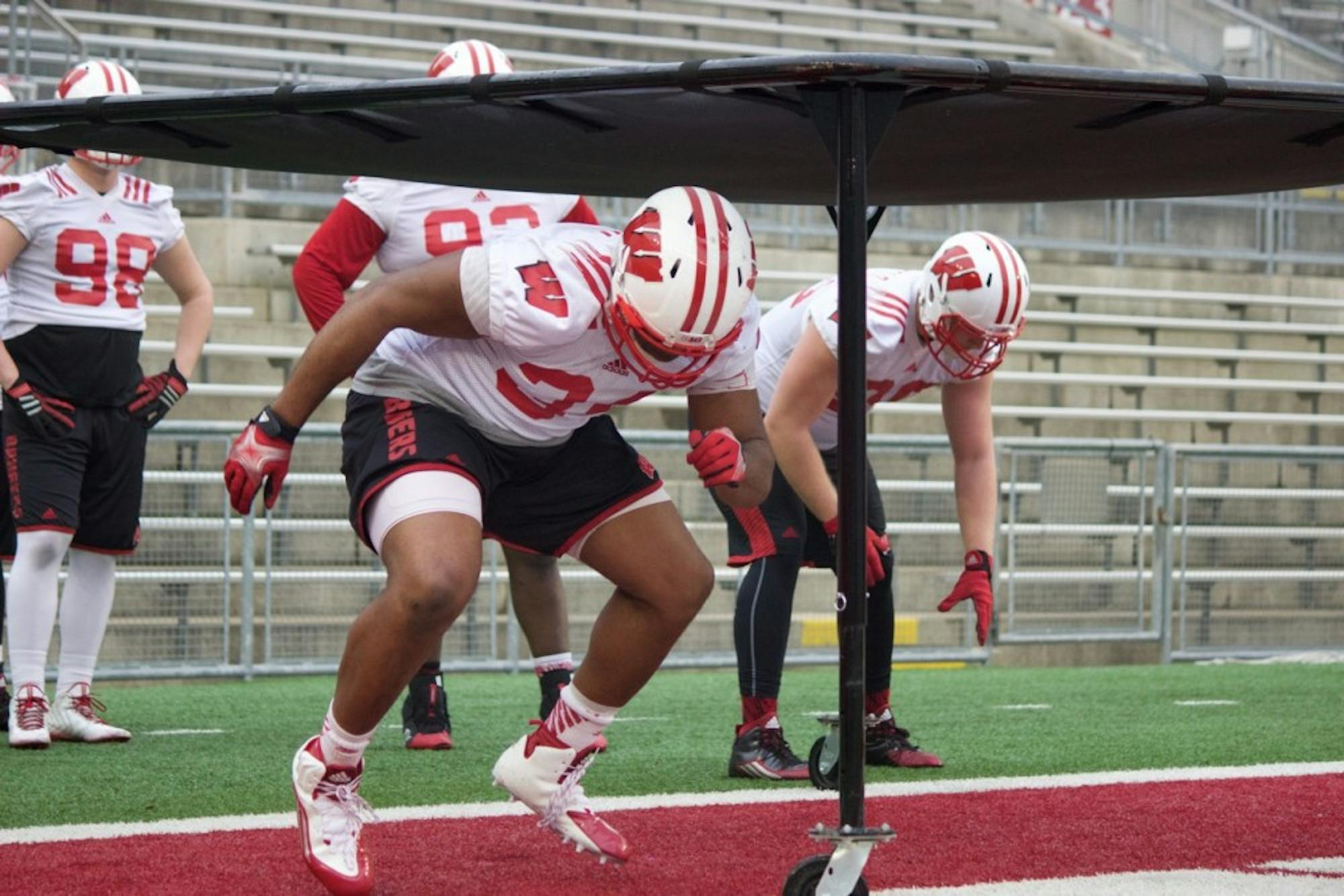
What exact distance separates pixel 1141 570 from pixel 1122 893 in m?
7.10

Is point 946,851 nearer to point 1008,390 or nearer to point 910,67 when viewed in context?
point 910,67

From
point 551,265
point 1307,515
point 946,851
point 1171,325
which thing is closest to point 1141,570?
point 1307,515

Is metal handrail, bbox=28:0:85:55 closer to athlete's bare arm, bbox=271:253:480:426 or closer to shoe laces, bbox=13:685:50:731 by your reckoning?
shoe laces, bbox=13:685:50:731

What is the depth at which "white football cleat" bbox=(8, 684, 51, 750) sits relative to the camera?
5.57m

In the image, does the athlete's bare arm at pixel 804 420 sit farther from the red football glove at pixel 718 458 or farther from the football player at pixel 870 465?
the red football glove at pixel 718 458

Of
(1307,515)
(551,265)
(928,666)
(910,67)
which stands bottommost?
(928,666)

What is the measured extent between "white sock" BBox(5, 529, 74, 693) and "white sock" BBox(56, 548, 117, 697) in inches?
4.8

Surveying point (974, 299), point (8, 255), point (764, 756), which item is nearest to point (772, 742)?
point (764, 756)

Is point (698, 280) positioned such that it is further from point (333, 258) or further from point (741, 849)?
point (333, 258)

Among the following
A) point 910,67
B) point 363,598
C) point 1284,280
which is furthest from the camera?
point 1284,280

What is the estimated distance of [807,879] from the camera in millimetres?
3225

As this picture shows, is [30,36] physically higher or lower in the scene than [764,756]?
higher

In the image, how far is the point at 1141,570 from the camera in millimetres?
10289

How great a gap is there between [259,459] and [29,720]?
2.52m
